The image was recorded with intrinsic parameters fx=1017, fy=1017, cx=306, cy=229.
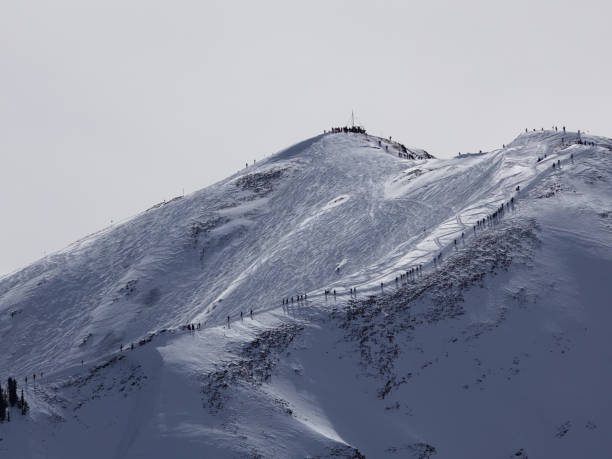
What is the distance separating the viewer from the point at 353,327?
86.9 meters

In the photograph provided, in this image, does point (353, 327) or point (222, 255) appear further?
point (222, 255)

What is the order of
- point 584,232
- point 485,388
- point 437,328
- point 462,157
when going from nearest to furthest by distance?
point 485,388, point 437,328, point 584,232, point 462,157

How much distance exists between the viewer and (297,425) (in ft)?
243

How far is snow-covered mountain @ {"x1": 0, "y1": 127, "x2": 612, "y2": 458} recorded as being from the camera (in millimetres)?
74812

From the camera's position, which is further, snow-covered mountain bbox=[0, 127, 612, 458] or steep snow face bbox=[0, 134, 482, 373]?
steep snow face bbox=[0, 134, 482, 373]

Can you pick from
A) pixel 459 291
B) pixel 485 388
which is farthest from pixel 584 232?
pixel 485 388

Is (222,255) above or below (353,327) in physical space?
above

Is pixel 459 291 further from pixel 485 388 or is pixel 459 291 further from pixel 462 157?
pixel 462 157

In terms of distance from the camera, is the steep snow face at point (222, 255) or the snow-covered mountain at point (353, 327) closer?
the snow-covered mountain at point (353, 327)

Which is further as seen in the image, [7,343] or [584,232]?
[7,343]

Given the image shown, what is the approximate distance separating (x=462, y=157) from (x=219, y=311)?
1889 inches

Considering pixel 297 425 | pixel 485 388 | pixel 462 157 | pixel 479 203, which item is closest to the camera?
pixel 297 425

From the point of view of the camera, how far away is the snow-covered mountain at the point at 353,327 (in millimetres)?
74812

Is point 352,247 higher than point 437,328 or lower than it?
higher
